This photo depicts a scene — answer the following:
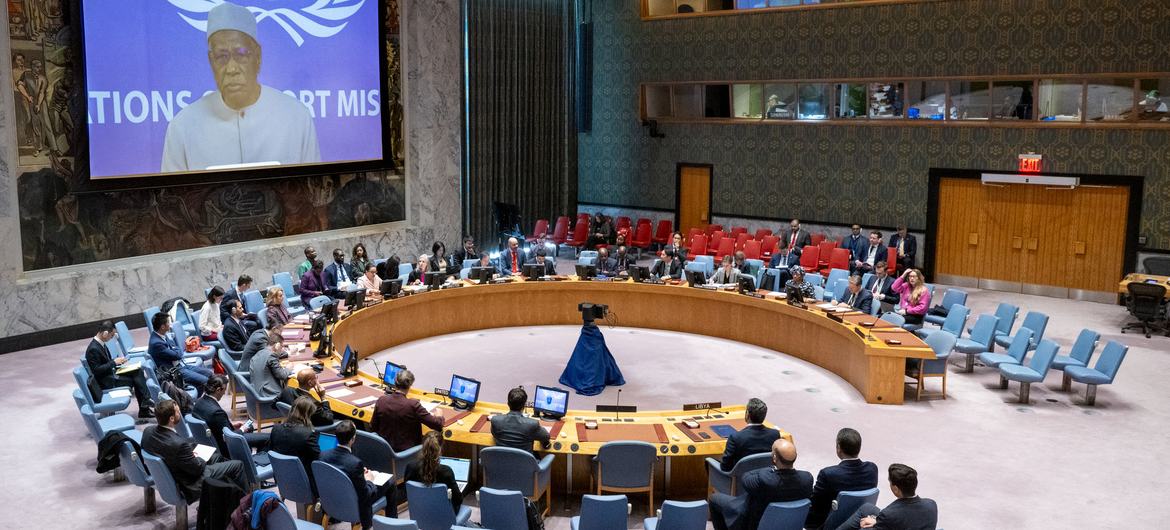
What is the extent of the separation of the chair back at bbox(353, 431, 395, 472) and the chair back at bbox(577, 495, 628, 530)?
71.5 inches

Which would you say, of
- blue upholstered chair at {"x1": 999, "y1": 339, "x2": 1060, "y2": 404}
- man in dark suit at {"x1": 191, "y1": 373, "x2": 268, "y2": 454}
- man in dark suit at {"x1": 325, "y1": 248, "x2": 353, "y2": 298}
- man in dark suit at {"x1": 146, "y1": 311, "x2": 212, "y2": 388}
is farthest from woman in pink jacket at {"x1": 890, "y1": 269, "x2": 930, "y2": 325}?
man in dark suit at {"x1": 146, "y1": 311, "x2": 212, "y2": 388}

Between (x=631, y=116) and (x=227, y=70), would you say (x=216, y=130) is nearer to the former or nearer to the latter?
(x=227, y=70)

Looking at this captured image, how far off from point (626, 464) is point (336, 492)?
2.14 meters

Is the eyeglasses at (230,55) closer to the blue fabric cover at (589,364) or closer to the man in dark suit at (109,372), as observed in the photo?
the man in dark suit at (109,372)

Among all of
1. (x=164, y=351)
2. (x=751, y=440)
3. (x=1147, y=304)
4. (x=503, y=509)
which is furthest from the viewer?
(x=1147, y=304)

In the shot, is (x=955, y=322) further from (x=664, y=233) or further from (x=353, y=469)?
(x=664, y=233)

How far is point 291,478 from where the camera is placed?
281 inches

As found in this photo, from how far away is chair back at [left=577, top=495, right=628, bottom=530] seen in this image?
6.41 meters

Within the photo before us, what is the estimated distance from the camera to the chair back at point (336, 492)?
6.76 metres

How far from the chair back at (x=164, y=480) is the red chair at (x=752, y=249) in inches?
477

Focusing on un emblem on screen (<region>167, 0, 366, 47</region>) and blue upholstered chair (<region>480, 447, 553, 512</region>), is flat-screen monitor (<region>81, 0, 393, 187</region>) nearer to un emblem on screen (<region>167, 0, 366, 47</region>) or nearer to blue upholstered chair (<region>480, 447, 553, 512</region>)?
un emblem on screen (<region>167, 0, 366, 47</region>)

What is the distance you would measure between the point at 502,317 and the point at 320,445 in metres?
7.71

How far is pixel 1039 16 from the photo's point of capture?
16.6 meters

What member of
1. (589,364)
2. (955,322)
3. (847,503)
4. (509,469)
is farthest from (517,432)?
(955,322)
